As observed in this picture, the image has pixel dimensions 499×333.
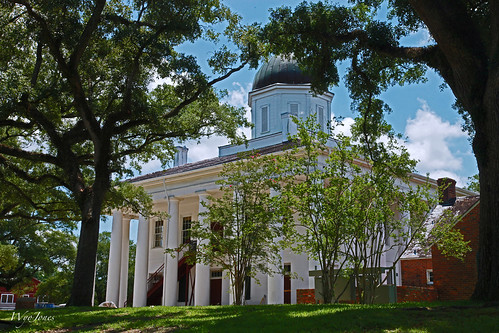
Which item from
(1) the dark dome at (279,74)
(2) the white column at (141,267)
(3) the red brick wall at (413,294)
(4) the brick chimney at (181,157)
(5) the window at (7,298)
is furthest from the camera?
(5) the window at (7,298)

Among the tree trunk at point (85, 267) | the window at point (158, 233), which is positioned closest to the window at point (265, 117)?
the window at point (158, 233)

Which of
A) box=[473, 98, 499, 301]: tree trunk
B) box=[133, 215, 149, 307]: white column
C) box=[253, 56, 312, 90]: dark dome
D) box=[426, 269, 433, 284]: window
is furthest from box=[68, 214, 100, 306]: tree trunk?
box=[253, 56, 312, 90]: dark dome

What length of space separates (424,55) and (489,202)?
14.1 ft

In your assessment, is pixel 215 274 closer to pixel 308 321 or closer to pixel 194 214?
pixel 194 214

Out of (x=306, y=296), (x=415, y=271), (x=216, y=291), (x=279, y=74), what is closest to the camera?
(x=306, y=296)

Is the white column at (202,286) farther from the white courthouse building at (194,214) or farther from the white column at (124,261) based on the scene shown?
the white column at (124,261)

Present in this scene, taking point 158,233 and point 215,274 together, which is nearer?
point 215,274

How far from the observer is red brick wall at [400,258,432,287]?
83.4 ft

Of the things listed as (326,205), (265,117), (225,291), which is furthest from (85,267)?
(265,117)

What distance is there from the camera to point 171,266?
33.2m

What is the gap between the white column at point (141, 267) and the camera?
3462 centimetres

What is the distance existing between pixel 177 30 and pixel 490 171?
1003 cm

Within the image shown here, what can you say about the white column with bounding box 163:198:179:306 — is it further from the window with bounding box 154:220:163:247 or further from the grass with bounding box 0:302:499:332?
the grass with bounding box 0:302:499:332

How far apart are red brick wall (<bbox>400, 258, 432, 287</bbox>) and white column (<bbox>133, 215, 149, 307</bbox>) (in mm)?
16286
